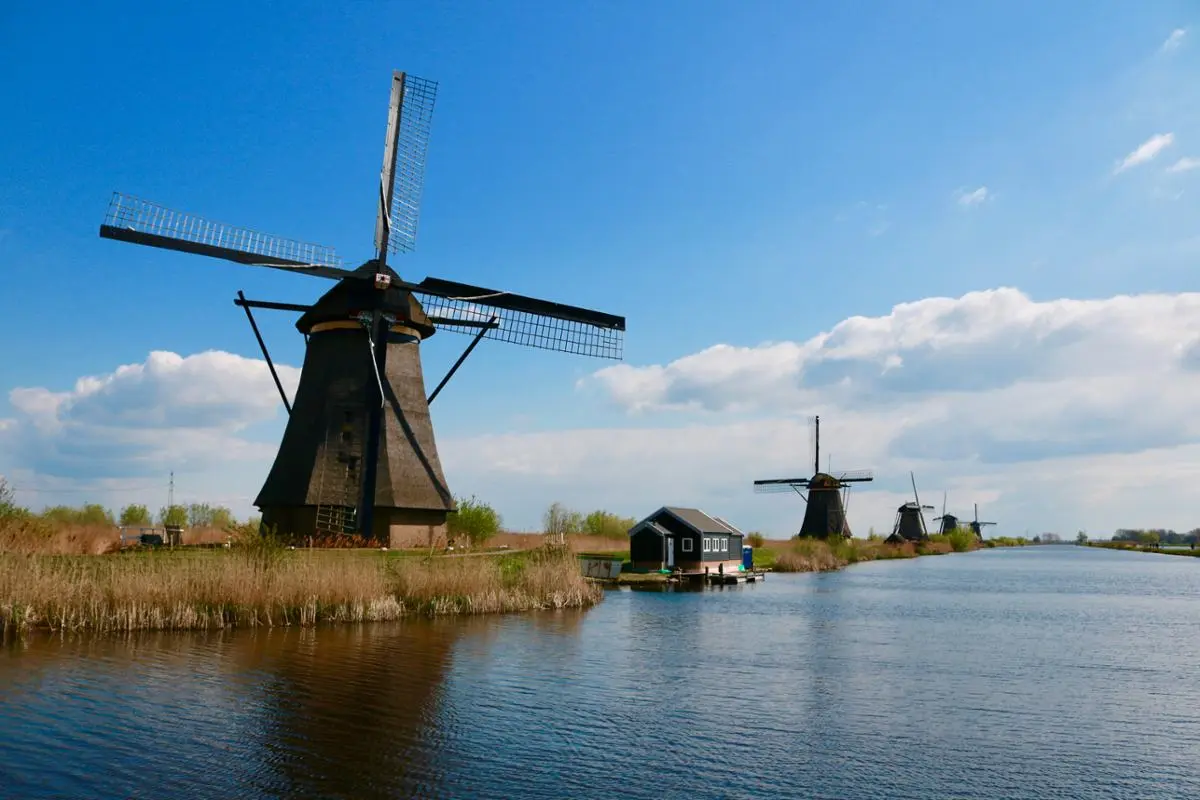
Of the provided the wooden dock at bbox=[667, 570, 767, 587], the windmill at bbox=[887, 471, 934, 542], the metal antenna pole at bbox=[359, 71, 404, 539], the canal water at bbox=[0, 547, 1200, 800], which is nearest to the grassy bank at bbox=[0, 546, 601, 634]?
the canal water at bbox=[0, 547, 1200, 800]

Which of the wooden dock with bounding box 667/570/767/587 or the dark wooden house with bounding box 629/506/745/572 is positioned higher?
the dark wooden house with bounding box 629/506/745/572

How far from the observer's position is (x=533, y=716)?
11.5 metres

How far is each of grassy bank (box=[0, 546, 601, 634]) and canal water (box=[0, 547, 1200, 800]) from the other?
0.80 metres

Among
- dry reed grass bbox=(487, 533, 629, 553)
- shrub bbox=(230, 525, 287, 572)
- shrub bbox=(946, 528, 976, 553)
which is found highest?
shrub bbox=(230, 525, 287, 572)

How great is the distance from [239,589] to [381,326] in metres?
11.1

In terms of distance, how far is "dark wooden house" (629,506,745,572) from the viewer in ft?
130

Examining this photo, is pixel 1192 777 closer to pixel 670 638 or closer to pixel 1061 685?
pixel 1061 685

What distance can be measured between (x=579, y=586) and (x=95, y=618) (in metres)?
13.1

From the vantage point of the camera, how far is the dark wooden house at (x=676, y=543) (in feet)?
130

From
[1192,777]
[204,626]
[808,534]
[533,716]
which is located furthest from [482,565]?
[808,534]

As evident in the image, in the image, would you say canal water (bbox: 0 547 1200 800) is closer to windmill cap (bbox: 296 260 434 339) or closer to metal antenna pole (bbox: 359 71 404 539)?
metal antenna pole (bbox: 359 71 404 539)

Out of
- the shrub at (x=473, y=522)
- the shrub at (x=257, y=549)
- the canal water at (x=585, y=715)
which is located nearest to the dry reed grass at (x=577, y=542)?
the shrub at (x=473, y=522)

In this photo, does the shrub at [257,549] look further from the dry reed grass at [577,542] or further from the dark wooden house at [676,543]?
the dark wooden house at [676,543]

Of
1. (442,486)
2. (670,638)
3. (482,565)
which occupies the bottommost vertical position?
(670,638)
